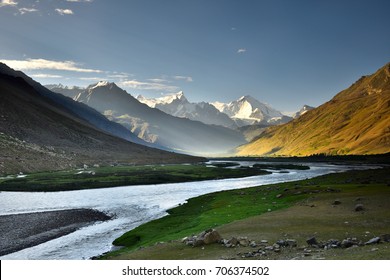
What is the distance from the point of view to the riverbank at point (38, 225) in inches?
2026

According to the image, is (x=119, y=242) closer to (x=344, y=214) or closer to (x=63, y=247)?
(x=63, y=247)

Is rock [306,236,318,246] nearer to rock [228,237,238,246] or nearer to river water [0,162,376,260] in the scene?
rock [228,237,238,246]

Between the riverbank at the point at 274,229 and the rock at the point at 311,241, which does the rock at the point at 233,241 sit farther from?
the rock at the point at 311,241

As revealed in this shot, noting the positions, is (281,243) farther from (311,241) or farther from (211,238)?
(211,238)

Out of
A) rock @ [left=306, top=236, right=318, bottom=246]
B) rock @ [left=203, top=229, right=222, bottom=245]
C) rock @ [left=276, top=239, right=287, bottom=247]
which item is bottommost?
rock @ [left=203, top=229, right=222, bottom=245]

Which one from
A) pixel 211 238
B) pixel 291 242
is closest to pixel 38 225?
pixel 211 238

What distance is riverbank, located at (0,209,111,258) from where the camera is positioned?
5147 cm

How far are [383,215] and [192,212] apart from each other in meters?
33.3

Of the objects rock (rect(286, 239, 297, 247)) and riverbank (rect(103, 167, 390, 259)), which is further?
rock (rect(286, 239, 297, 247))

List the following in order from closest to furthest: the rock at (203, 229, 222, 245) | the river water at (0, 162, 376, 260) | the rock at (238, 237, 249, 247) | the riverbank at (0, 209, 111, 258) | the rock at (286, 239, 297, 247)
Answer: the rock at (286, 239, 297, 247) → the rock at (238, 237, 249, 247) → the rock at (203, 229, 222, 245) → the river water at (0, 162, 376, 260) → the riverbank at (0, 209, 111, 258)

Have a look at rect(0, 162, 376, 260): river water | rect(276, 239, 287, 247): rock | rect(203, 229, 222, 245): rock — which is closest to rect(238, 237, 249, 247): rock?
rect(203, 229, 222, 245): rock
